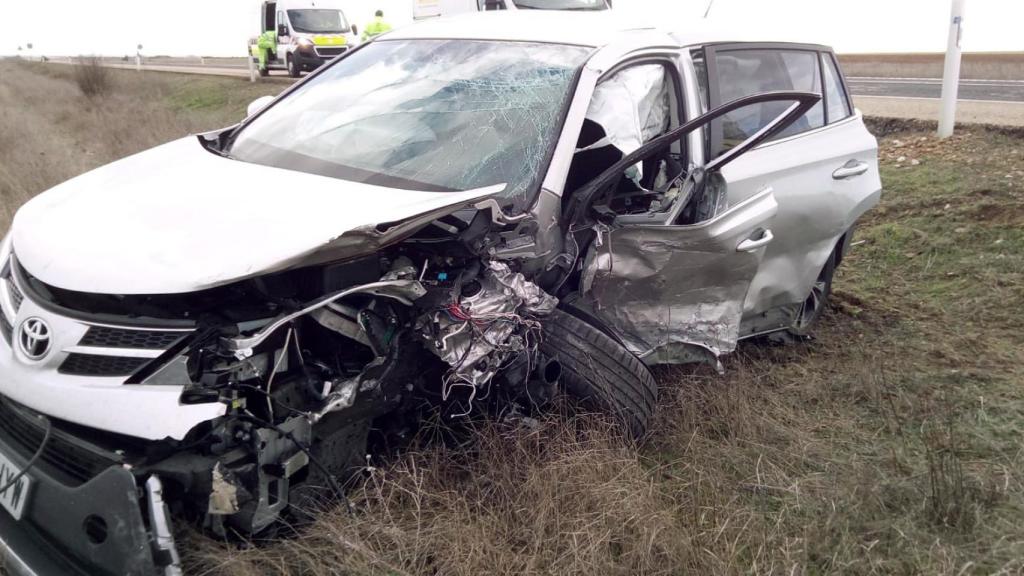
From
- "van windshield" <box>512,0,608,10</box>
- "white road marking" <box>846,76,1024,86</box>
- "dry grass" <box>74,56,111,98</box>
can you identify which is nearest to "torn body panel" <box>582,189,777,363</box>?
"van windshield" <box>512,0,608,10</box>

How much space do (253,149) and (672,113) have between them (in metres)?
1.83

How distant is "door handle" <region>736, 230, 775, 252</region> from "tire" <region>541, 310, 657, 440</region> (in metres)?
0.74

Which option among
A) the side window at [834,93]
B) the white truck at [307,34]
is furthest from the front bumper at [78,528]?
the white truck at [307,34]

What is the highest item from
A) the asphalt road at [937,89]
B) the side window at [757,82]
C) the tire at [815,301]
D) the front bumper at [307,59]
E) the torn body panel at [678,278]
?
the side window at [757,82]

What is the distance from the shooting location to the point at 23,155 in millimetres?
9016

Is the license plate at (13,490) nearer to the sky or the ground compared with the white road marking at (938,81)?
nearer to the sky

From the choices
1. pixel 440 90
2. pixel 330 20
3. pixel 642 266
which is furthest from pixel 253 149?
pixel 330 20

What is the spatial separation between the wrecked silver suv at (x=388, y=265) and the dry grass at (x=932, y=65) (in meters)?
18.7

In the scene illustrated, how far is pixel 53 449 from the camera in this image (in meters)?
2.19

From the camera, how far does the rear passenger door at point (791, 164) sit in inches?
143

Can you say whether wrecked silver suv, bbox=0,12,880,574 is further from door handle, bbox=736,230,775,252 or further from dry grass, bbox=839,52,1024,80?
dry grass, bbox=839,52,1024,80

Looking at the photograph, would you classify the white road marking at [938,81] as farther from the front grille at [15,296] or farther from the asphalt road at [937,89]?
the front grille at [15,296]

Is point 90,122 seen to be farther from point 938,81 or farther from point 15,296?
point 938,81

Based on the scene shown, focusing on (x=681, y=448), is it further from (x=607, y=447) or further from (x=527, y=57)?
(x=527, y=57)
